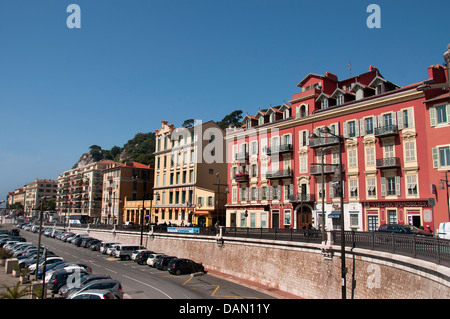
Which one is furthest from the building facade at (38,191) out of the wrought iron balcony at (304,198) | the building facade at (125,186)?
the wrought iron balcony at (304,198)

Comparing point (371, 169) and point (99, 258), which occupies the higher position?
point (371, 169)

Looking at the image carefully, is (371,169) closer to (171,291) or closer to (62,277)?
(171,291)

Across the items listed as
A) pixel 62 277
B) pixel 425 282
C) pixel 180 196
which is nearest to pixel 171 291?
pixel 62 277

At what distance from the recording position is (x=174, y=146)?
213 feet

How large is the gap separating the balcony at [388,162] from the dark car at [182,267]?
812 inches

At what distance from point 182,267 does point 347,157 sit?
21001 millimetres

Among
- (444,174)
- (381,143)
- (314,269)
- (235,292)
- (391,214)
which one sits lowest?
(235,292)

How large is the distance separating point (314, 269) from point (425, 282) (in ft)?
34.1

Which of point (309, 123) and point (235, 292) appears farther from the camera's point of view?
point (309, 123)

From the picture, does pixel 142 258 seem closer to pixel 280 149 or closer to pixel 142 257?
pixel 142 257

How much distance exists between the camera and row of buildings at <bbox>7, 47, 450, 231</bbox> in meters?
31.7

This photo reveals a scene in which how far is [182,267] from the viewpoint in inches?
1272

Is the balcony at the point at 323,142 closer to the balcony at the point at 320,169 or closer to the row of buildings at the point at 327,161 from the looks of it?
the row of buildings at the point at 327,161

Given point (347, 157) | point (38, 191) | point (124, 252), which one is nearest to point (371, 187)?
point (347, 157)
